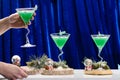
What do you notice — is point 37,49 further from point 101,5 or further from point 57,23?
point 101,5

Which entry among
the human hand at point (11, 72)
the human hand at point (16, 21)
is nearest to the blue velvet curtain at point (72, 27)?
the human hand at point (16, 21)

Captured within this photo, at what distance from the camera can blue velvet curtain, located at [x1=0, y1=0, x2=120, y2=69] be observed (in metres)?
5.23

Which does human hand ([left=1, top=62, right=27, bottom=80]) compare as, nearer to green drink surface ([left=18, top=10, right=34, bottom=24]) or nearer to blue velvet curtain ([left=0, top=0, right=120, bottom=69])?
green drink surface ([left=18, top=10, right=34, bottom=24])

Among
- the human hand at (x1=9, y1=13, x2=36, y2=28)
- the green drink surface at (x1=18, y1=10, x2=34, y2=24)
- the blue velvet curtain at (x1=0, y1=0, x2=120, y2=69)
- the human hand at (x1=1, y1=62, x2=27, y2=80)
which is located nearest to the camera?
the human hand at (x1=1, y1=62, x2=27, y2=80)

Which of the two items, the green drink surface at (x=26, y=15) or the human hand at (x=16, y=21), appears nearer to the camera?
the green drink surface at (x=26, y=15)

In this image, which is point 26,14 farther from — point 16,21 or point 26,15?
point 16,21

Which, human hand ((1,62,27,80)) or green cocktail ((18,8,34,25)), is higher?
green cocktail ((18,8,34,25))

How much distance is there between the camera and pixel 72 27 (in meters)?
5.27

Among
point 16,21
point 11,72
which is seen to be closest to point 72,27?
point 16,21

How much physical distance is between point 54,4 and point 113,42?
3.52ft

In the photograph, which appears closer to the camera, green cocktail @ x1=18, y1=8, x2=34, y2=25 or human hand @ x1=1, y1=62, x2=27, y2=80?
human hand @ x1=1, y1=62, x2=27, y2=80

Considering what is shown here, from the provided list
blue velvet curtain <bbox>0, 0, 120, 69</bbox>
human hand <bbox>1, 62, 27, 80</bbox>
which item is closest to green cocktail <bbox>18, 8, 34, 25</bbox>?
human hand <bbox>1, 62, 27, 80</bbox>

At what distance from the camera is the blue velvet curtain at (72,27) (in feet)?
17.2

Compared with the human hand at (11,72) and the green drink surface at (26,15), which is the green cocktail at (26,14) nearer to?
the green drink surface at (26,15)
